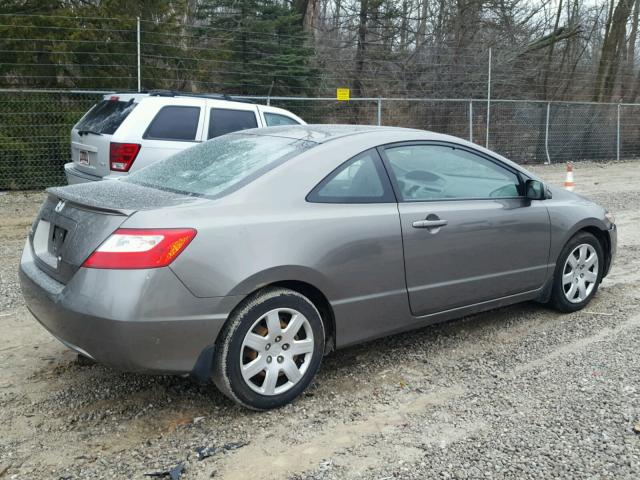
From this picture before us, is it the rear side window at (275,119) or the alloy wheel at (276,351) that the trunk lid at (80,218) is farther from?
the rear side window at (275,119)

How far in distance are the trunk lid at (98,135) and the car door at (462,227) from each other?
15.8 feet

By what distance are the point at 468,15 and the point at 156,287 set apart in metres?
20.4

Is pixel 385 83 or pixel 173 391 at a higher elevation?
pixel 385 83

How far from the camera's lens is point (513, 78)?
758 inches

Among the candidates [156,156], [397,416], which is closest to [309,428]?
[397,416]

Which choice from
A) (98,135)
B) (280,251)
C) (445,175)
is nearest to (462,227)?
(445,175)

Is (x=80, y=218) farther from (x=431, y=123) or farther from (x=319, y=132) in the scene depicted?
(x=431, y=123)

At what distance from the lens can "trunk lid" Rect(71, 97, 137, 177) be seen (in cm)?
786

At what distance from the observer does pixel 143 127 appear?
7914mm

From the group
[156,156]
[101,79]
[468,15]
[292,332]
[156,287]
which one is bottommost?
[292,332]

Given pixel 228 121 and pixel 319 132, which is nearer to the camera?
pixel 319 132

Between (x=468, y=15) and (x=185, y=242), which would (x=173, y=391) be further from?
(x=468, y=15)

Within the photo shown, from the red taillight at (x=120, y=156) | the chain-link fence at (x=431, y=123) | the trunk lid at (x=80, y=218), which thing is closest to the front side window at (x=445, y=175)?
the trunk lid at (x=80, y=218)

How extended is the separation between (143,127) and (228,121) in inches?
49.9
